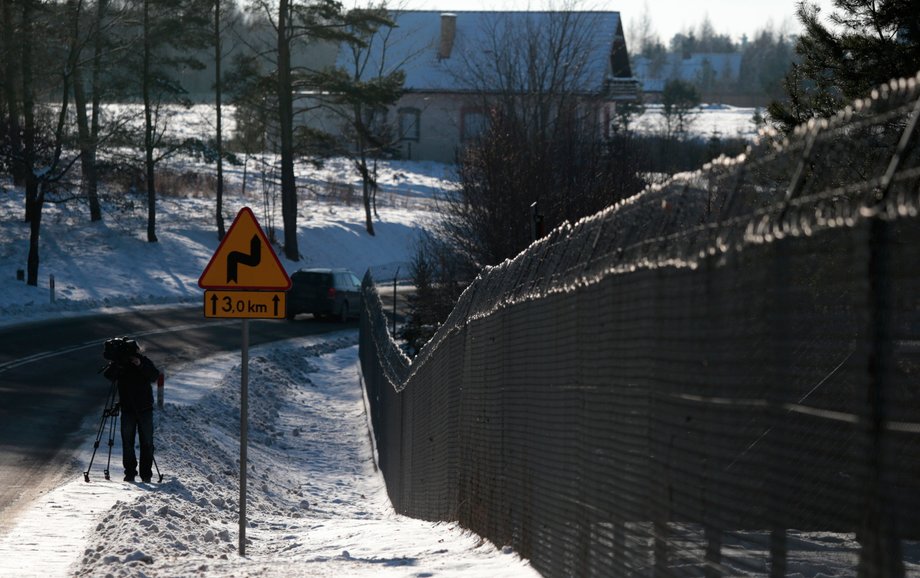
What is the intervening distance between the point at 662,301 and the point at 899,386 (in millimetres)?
1531

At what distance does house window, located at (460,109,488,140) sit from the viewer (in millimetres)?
35828

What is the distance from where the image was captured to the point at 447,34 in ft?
255

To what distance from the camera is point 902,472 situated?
3229 millimetres

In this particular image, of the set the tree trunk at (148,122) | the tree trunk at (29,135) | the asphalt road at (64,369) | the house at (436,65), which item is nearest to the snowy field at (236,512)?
the asphalt road at (64,369)

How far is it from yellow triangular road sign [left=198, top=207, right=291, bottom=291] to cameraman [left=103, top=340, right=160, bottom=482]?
11.7 feet

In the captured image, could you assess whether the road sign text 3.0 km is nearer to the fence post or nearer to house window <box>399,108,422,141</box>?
the fence post

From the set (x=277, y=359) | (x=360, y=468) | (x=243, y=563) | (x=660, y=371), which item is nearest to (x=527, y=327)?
(x=660, y=371)

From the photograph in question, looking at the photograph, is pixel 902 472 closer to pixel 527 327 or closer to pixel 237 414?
pixel 527 327

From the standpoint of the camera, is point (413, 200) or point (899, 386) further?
point (413, 200)

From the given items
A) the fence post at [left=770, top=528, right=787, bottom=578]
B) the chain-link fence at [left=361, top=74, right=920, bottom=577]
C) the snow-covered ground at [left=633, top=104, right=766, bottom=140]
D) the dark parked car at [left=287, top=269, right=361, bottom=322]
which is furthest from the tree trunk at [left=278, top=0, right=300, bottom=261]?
the snow-covered ground at [left=633, top=104, right=766, bottom=140]

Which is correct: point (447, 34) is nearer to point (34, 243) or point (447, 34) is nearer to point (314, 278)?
point (314, 278)

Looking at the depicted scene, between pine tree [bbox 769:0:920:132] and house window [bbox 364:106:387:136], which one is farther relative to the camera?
house window [bbox 364:106:387:136]

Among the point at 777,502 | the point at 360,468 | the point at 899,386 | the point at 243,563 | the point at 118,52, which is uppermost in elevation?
the point at 118,52

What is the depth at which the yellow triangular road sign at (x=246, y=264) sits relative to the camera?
10734 mm
